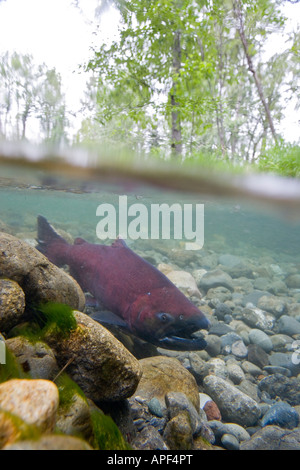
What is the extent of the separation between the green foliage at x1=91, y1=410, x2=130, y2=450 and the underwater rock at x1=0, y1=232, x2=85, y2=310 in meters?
1.60

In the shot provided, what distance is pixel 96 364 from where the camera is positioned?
2.75m

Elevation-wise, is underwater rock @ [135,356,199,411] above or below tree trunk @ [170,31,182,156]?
below

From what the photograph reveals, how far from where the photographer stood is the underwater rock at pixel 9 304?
9.05 ft

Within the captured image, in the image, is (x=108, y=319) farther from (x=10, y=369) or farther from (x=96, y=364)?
(x=10, y=369)

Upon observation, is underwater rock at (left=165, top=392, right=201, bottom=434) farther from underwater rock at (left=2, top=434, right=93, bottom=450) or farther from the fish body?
underwater rock at (left=2, top=434, right=93, bottom=450)

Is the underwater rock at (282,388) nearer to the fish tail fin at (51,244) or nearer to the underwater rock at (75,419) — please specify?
the underwater rock at (75,419)

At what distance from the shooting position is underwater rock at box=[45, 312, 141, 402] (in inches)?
108

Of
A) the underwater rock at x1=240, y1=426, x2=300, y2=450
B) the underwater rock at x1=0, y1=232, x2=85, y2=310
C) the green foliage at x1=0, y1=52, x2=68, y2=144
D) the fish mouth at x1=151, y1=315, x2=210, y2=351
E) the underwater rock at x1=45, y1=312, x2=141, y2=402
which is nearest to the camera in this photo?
the underwater rock at x1=45, y1=312, x2=141, y2=402

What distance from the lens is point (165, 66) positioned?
6.64 m

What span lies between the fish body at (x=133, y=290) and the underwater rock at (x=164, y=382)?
1.58 feet

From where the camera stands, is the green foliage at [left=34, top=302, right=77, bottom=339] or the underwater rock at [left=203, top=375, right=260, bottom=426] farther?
the underwater rock at [left=203, top=375, right=260, bottom=426]

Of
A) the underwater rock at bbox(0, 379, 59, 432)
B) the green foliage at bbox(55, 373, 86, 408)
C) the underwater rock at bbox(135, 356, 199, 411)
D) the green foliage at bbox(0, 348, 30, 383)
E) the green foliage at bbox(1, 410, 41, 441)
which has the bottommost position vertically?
the underwater rock at bbox(135, 356, 199, 411)

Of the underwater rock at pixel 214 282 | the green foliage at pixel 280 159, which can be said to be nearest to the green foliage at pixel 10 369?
the green foliage at pixel 280 159

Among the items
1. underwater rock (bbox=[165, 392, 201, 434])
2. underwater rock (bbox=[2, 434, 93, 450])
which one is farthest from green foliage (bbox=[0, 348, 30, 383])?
underwater rock (bbox=[165, 392, 201, 434])
